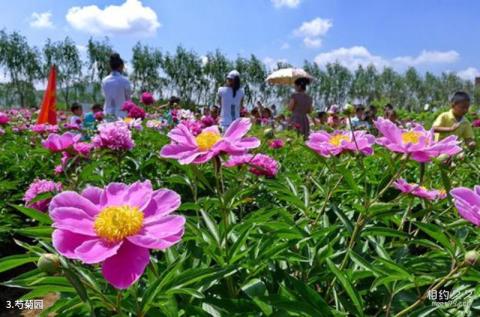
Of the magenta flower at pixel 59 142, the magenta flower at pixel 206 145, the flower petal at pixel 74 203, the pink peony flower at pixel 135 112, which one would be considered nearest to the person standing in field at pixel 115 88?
the pink peony flower at pixel 135 112

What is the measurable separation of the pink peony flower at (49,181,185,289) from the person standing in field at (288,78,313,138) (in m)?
5.59

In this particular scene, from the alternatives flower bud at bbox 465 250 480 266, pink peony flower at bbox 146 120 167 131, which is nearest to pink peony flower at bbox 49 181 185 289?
flower bud at bbox 465 250 480 266

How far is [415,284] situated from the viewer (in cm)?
94

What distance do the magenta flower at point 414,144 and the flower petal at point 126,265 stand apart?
2.08ft

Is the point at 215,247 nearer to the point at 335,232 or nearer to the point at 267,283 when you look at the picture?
the point at 267,283

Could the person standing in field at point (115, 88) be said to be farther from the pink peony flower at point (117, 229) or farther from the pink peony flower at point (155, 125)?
the pink peony flower at point (117, 229)

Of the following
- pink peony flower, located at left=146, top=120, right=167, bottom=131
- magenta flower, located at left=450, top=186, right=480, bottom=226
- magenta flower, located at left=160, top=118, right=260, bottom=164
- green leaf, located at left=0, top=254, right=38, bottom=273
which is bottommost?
green leaf, located at left=0, top=254, right=38, bottom=273

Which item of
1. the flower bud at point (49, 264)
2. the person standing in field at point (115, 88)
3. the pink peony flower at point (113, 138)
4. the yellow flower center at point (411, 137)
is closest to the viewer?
the flower bud at point (49, 264)

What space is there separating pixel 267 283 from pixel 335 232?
A: 0.31m

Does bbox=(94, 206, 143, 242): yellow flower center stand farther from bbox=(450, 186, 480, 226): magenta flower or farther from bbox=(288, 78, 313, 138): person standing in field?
bbox=(288, 78, 313, 138): person standing in field

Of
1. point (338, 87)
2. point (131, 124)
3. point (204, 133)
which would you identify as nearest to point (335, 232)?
point (204, 133)

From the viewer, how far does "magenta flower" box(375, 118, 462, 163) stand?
41.1 inches

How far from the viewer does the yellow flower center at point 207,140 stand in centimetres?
101

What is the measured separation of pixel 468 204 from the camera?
2.68ft
